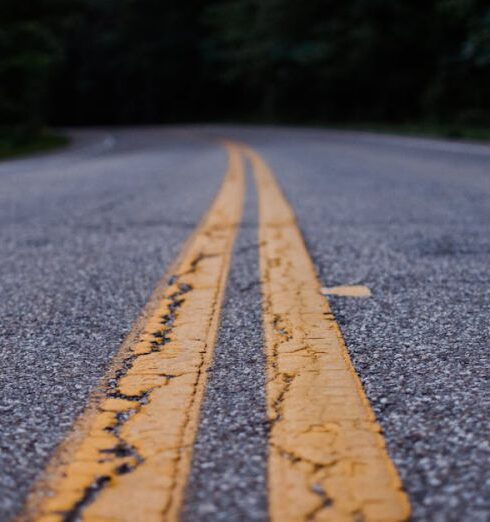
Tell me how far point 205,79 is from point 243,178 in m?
42.6

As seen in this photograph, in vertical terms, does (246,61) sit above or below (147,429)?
above

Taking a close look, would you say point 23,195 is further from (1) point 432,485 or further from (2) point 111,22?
(2) point 111,22

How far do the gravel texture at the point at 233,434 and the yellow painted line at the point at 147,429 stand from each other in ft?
0.09

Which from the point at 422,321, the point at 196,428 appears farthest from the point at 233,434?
the point at 422,321

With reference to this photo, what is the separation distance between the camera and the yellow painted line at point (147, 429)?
114cm

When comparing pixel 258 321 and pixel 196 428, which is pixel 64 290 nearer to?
pixel 258 321

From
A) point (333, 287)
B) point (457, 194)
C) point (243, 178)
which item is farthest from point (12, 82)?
point (333, 287)

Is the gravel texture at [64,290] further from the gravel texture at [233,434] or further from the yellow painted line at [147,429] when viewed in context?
the gravel texture at [233,434]

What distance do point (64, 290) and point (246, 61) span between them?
37.4m

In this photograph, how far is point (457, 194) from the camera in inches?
230

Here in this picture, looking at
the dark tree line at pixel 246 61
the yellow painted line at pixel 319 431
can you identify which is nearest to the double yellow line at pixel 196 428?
the yellow painted line at pixel 319 431

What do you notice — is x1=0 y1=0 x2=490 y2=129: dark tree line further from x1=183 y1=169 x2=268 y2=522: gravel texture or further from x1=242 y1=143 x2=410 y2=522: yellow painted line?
x1=183 y1=169 x2=268 y2=522: gravel texture

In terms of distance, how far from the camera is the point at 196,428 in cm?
143

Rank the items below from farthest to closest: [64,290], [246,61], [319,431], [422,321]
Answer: [246,61] < [64,290] < [422,321] < [319,431]
